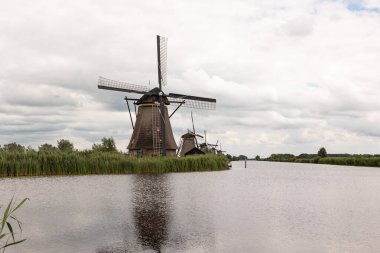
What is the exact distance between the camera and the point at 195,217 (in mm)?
13430

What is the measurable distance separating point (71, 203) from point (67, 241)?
6.60 m

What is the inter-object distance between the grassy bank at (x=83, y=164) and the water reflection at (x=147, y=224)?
12.4 metres

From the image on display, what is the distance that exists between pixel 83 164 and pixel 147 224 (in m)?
20.5

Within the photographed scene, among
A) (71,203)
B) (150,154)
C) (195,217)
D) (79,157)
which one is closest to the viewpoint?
(195,217)

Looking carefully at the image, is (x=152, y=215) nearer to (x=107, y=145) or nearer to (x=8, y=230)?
(x=8, y=230)

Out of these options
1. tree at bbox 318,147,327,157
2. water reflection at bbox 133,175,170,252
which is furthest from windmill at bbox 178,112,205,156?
tree at bbox 318,147,327,157

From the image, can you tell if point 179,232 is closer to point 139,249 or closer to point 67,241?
point 139,249

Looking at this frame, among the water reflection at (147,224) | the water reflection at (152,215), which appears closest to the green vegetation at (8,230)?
the water reflection at (147,224)

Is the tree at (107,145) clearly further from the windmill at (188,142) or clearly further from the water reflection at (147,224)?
the water reflection at (147,224)

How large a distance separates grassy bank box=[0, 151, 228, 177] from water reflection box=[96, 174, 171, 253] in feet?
40.6

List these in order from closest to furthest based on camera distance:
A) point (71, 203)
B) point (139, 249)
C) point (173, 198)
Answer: point (139, 249) → point (71, 203) → point (173, 198)

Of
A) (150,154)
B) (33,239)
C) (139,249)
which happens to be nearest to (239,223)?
(139,249)

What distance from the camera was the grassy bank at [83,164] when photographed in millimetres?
28484

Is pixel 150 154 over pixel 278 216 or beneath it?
over
